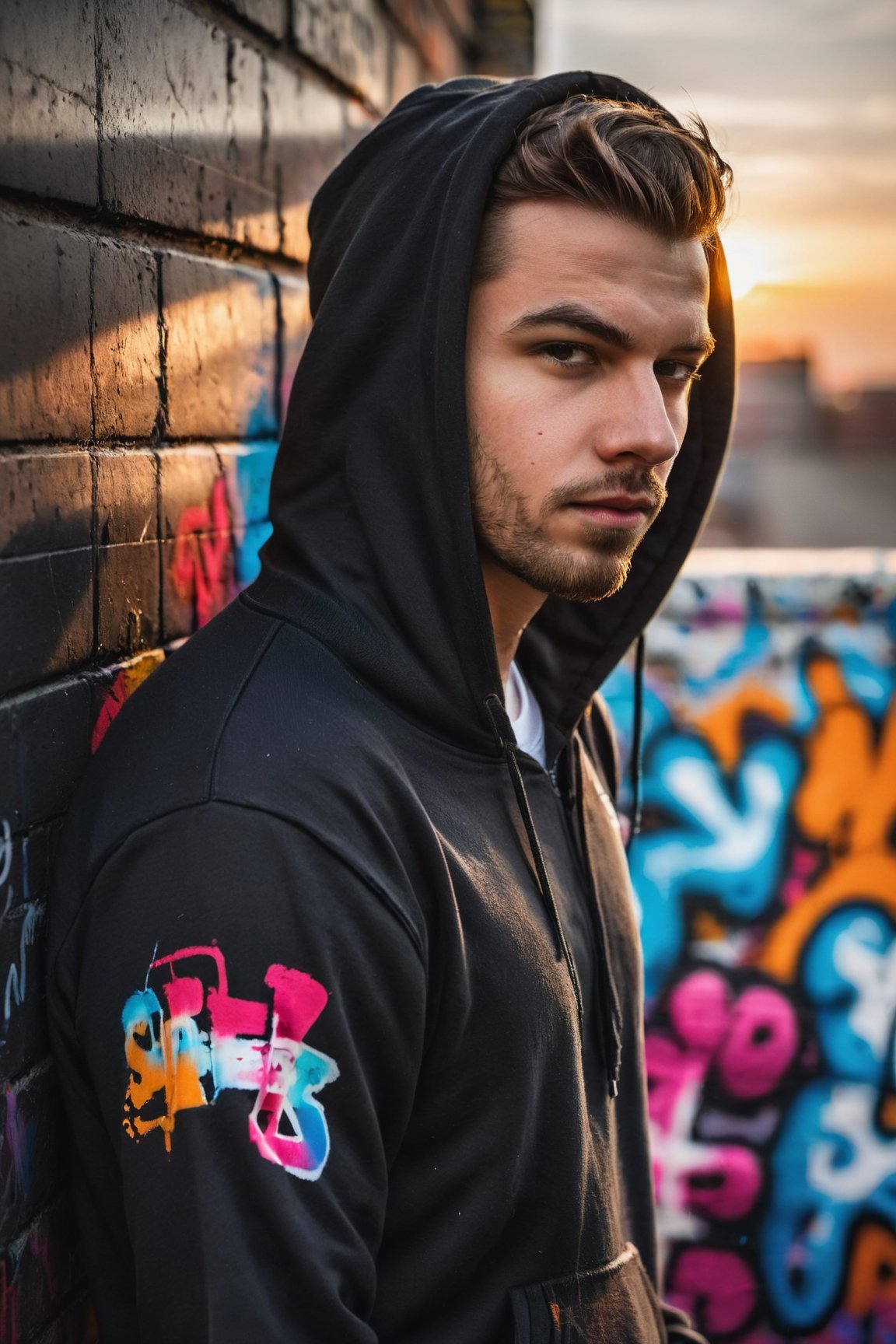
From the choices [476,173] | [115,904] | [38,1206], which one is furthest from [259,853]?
[476,173]

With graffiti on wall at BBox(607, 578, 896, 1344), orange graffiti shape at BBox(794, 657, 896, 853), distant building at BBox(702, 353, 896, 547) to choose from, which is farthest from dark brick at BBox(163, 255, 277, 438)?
distant building at BBox(702, 353, 896, 547)

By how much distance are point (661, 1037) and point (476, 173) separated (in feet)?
7.70

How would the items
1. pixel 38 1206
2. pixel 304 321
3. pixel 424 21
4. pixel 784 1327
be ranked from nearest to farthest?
pixel 38 1206, pixel 304 321, pixel 784 1327, pixel 424 21

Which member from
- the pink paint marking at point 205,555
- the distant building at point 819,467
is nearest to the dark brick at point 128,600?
the pink paint marking at point 205,555

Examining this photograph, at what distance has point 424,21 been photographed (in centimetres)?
396

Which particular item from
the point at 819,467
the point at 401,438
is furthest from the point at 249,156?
the point at 819,467

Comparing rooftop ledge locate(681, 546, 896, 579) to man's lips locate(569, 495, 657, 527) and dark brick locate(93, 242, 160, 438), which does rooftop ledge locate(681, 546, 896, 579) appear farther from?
dark brick locate(93, 242, 160, 438)

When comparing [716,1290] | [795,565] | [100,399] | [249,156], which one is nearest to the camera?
[100,399]

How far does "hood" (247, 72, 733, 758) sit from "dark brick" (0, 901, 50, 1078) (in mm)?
461

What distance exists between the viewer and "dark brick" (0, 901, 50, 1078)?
49.4 inches

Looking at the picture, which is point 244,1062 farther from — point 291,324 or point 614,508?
point 291,324

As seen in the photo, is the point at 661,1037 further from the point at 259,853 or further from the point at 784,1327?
the point at 259,853

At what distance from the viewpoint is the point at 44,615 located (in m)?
1.33

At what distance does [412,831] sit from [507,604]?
0.58 metres
